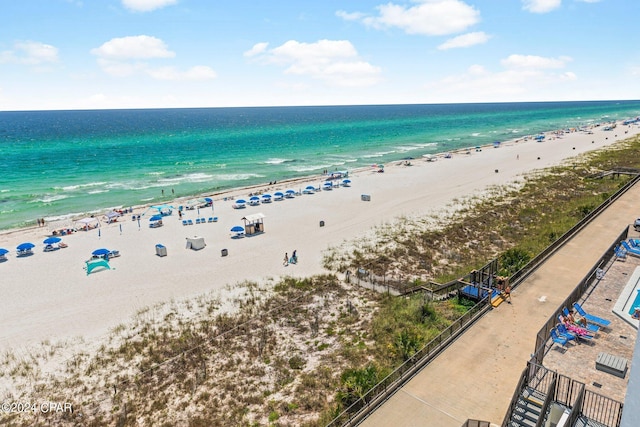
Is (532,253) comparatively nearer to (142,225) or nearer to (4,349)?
(4,349)

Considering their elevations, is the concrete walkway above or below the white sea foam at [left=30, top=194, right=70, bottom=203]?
below

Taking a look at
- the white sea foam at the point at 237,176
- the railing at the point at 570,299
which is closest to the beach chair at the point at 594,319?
the railing at the point at 570,299

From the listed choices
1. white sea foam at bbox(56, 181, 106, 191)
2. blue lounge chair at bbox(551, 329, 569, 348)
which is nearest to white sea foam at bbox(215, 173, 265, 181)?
white sea foam at bbox(56, 181, 106, 191)

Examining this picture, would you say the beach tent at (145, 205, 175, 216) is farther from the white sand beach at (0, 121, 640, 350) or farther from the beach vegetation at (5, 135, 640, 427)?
the beach vegetation at (5, 135, 640, 427)

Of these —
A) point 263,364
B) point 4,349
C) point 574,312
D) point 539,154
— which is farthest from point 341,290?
point 539,154

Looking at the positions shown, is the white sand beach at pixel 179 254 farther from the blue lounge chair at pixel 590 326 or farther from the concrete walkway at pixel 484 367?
the blue lounge chair at pixel 590 326

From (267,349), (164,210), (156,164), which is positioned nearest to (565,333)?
(267,349)
